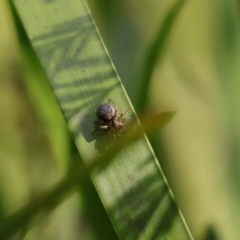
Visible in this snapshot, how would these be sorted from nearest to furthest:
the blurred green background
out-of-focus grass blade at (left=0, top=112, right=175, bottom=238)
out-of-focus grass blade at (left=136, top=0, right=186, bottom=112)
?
out-of-focus grass blade at (left=0, top=112, right=175, bottom=238)
out-of-focus grass blade at (left=136, top=0, right=186, bottom=112)
the blurred green background

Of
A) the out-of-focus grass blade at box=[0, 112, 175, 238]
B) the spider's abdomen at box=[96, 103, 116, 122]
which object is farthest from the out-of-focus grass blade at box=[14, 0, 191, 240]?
the out-of-focus grass blade at box=[0, 112, 175, 238]

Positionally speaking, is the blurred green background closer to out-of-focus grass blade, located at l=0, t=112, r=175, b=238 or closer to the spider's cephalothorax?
the spider's cephalothorax

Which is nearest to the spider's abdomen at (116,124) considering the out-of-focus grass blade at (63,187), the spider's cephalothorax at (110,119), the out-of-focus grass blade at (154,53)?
the spider's cephalothorax at (110,119)

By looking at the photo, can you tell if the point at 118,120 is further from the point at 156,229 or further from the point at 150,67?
the point at 156,229

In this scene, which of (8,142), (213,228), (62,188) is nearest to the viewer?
(62,188)

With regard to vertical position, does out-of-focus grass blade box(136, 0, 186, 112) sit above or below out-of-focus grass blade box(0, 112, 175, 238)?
above

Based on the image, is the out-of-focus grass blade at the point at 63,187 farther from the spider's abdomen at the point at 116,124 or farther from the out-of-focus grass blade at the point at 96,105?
the spider's abdomen at the point at 116,124

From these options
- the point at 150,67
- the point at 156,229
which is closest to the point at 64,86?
the point at 150,67
